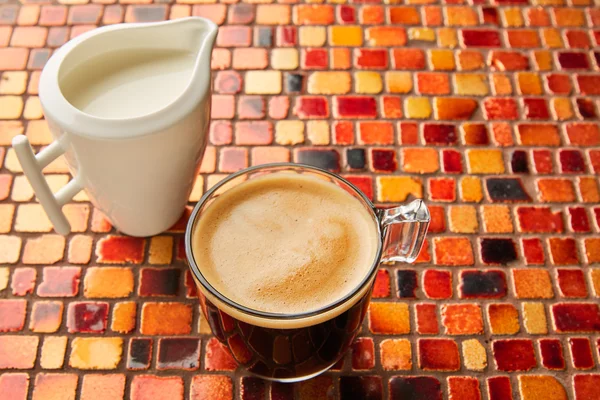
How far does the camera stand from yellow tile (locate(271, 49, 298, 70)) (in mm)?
1232

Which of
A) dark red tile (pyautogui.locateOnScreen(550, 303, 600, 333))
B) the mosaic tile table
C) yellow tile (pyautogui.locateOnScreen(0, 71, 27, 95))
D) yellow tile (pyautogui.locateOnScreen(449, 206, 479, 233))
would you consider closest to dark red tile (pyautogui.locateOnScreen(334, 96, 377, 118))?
the mosaic tile table

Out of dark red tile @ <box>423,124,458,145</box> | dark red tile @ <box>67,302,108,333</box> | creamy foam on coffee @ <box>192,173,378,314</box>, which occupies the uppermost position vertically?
creamy foam on coffee @ <box>192,173,378,314</box>

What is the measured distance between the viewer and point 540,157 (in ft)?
3.68

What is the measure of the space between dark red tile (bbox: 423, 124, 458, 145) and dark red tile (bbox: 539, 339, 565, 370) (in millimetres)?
354

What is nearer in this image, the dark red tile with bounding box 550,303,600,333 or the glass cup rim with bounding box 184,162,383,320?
the glass cup rim with bounding box 184,162,383,320

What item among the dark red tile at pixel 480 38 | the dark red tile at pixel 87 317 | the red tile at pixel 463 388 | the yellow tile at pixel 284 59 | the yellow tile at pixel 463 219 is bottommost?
the red tile at pixel 463 388

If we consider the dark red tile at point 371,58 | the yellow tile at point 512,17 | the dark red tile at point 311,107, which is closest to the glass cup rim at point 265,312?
the dark red tile at point 311,107

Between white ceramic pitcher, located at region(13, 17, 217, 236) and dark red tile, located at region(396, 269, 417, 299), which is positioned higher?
white ceramic pitcher, located at region(13, 17, 217, 236)

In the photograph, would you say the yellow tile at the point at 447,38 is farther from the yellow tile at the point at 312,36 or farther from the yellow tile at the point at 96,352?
the yellow tile at the point at 96,352

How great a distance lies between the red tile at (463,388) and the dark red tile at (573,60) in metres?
0.62

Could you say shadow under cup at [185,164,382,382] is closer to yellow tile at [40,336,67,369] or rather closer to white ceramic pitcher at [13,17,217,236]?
white ceramic pitcher at [13,17,217,236]

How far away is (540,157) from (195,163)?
54 cm

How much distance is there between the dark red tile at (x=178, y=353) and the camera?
908 millimetres

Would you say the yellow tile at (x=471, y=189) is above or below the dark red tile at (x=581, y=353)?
above
